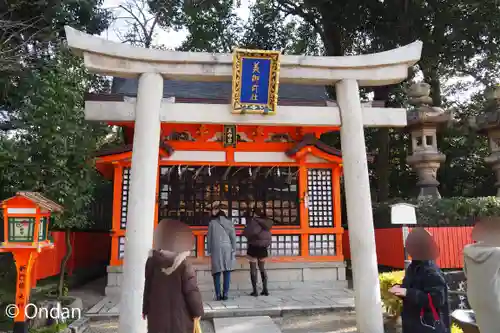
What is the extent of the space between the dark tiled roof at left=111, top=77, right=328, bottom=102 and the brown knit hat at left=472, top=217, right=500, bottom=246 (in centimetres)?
710

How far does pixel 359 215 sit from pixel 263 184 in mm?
4323

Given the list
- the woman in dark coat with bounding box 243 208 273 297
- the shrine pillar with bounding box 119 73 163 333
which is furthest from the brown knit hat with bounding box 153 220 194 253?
the woman in dark coat with bounding box 243 208 273 297

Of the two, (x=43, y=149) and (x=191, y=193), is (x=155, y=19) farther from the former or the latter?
(x=43, y=149)

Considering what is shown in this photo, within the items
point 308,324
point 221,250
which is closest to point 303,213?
point 221,250

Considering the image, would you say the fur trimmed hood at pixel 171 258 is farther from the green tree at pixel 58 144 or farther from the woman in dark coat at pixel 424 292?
the green tree at pixel 58 144

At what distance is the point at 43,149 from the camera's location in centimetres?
716

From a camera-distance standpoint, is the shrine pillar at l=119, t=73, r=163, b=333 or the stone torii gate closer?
the shrine pillar at l=119, t=73, r=163, b=333

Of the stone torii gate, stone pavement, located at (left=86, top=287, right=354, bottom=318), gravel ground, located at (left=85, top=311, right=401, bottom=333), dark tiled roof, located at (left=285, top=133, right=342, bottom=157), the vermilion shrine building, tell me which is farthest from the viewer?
the vermilion shrine building

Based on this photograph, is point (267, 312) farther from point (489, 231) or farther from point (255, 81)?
point (489, 231)

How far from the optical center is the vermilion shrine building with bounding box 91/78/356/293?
970cm

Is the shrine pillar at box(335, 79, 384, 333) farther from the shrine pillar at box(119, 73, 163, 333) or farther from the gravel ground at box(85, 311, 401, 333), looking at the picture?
the shrine pillar at box(119, 73, 163, 333)

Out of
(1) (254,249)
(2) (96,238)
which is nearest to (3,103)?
(2) (96,238)

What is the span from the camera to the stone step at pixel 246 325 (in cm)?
618

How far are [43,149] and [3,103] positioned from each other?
270 inches
